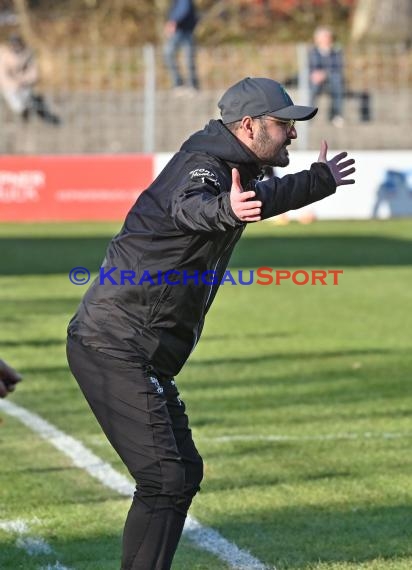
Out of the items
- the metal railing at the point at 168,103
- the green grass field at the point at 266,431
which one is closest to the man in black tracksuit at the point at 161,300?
the green grass field at the point at 266,431

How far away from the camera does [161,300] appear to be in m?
5.13

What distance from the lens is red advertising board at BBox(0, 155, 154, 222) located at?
27406 millimetres

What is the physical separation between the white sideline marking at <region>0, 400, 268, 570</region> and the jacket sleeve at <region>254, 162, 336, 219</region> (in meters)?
1.93

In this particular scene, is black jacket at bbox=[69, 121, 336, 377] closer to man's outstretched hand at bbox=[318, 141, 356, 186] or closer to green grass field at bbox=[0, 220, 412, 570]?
man's outstretched hand at bbox=[318, 141, 356, 186]

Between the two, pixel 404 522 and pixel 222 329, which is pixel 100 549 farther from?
pixel 222 329

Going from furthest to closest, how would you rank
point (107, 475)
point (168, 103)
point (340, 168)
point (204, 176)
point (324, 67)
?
1. point (168, 103)
2. point (324, 67)
3. point (107, 475)
4. point (340, 168)
5. point (204, 176)

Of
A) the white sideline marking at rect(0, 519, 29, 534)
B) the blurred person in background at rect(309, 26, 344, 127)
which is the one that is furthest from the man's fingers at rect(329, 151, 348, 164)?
the blurred person in background at rect(309, 26, 344, 127)

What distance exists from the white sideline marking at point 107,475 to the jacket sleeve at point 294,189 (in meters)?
1.93

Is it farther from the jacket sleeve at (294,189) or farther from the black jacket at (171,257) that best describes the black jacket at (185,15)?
the jacket sleeve at (294,189)

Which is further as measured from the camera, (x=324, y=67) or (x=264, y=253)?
(x=324, y=67)

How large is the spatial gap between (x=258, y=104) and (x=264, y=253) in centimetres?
1642

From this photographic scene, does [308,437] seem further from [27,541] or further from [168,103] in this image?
[168,103]

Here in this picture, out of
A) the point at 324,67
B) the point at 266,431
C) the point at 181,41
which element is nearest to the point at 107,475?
the point at 266,431

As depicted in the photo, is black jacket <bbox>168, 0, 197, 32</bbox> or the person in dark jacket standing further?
black jacket <bbox>168, 0, 197, 32</bbox>
